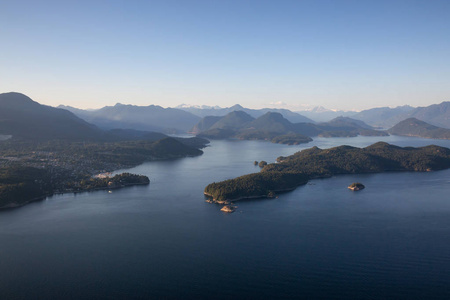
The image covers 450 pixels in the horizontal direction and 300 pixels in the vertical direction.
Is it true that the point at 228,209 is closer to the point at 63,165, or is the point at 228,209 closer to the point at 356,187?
the point at 356,187

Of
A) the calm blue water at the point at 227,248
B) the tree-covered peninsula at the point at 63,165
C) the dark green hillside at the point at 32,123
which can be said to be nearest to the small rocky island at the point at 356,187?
the calm blue water at the point at 227,248

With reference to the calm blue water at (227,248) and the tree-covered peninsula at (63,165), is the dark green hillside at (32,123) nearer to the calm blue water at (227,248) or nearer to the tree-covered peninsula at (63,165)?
the tree-covered peninsula at (63,165)

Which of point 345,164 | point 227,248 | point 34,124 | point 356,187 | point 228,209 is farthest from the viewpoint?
point 34,124

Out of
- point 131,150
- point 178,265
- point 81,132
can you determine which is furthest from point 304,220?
point 81,132

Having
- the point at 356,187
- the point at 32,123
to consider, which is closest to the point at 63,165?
the point at 356,187

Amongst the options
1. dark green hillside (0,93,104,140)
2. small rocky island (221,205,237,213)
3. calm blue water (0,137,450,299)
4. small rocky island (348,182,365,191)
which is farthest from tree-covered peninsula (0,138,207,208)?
small rocky island (348,182,365,191)

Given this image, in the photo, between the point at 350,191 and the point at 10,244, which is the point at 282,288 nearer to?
the point at 10,244
